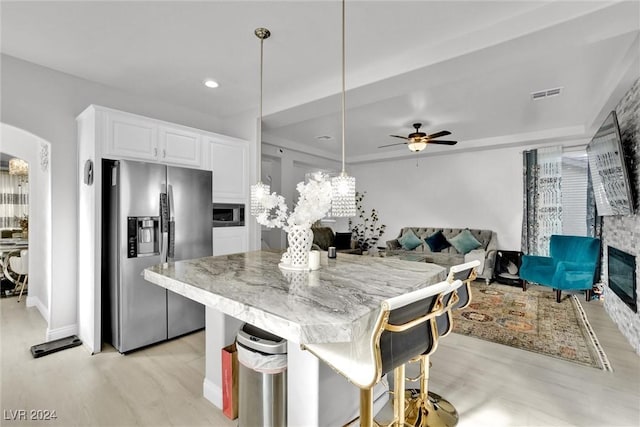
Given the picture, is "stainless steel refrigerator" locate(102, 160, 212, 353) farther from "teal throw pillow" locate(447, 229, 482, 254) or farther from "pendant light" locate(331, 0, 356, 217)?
"teal throw pillow" locate(447, 229, 482, 254)

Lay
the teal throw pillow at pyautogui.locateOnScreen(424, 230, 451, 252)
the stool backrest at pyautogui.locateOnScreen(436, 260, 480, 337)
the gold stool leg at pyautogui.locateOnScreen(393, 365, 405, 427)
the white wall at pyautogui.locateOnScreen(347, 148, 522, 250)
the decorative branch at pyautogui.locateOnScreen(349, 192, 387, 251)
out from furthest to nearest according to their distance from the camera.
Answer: the decorative branch at pyautogui.locateOnScreen(349, 192, 387, 251) → the teal throw pillow at pyautogui.locateOnScreen(424, 230, 451, 252) → the white wall at pyautogui.locateOnScreen(347, 148, 522, 250) → the stool backrest at pyautogui.locateOnScreen(436, 260, 480, 337) → the gold stool leg at pyautogui.locateOnScreen(393, 365, 405, 427)

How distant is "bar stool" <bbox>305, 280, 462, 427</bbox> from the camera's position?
1.00 metres

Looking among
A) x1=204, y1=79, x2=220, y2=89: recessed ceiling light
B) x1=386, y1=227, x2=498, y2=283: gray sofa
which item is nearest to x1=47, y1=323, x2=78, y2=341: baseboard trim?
x1=204, y1=79, x2=220, y2=89: recessed ceiling light

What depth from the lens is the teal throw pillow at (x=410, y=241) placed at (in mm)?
6149

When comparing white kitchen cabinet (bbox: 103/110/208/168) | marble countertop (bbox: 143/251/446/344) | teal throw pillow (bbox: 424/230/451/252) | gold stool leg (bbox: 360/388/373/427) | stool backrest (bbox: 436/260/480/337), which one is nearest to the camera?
marble countertop (bbox: 143/251/446/344)

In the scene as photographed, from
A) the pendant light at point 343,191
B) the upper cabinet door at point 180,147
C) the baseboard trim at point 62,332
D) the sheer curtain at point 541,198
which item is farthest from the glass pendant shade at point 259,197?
the sheer curtain at point 541,198

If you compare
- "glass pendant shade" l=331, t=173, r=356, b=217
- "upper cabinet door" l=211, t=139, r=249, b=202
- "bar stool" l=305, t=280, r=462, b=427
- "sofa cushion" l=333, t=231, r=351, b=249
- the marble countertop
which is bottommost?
"sofa cushion" l=333, t=231, r=351, b=249

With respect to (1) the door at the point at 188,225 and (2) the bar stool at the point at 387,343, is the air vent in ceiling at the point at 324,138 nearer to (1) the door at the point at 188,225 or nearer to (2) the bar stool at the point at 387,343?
(1) the door at the point at 188,225

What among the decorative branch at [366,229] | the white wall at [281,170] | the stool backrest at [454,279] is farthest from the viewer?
the decorative branch at [366,229]

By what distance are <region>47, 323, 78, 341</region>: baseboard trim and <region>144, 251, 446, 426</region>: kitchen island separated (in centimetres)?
193

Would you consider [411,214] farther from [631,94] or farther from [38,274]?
[38,274]

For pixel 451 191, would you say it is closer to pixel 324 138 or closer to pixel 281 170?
pixel 324 138

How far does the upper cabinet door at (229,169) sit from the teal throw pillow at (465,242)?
4.08m

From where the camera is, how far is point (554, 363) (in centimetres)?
249
